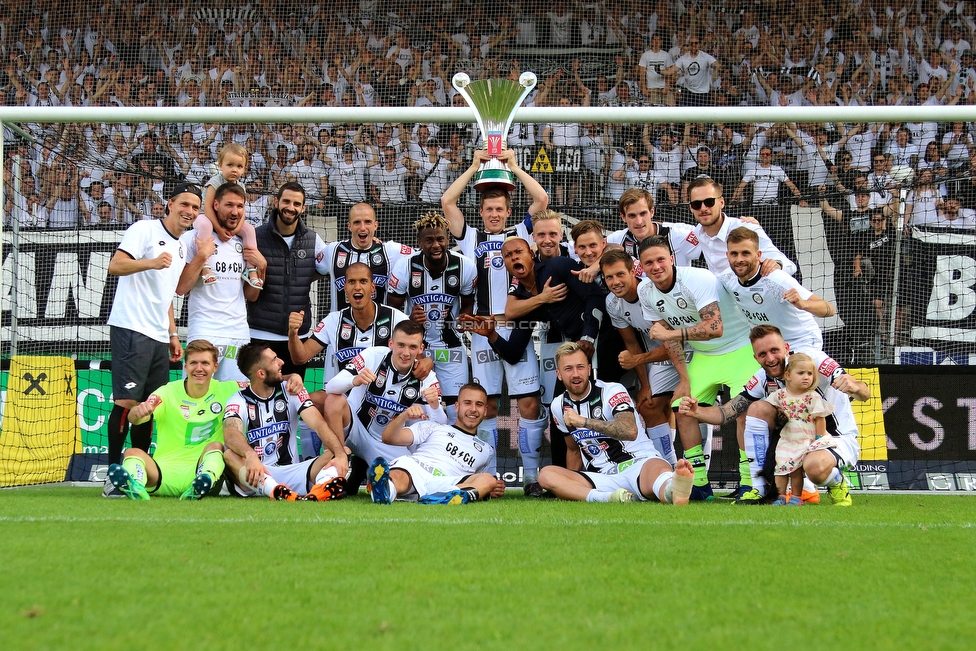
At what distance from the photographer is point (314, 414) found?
6.05m

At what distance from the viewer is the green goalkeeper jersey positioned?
241 inches

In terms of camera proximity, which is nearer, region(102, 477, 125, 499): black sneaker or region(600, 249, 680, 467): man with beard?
region(102, 477, 125, 499): black sneaker

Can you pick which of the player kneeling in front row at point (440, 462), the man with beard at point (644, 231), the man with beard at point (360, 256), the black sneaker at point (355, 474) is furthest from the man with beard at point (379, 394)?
the man with beard at point (644, 231)

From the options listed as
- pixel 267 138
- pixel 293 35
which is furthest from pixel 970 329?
pixel 293 35

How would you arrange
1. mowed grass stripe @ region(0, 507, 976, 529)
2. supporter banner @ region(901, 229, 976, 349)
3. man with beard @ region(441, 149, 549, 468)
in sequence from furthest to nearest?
supporter banner @ region(901, 229, 976, 349) → man with beard @ region(441, 149, 549, 468) → mowed grass stripe @ region(0, 507, 976, 529)

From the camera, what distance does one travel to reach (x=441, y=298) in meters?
6.89

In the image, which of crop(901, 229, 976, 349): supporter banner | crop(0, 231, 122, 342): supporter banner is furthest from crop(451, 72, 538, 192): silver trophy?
crop(901, 229, 976, 349): supporter banner

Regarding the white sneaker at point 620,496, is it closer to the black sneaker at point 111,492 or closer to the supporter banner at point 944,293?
the black sneaker at point 111,492

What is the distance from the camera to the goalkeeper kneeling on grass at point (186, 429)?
231 inches

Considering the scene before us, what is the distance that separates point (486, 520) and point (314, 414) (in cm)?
181

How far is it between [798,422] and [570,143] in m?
4.95

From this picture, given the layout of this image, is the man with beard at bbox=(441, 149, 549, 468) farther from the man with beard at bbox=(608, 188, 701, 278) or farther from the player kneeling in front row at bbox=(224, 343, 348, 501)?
the player kneeling in front row at bbox=(224, 343, 348, 501)

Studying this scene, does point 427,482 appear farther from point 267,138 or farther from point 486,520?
point 267,138

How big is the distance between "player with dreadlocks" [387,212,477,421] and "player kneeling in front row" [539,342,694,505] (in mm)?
1098
